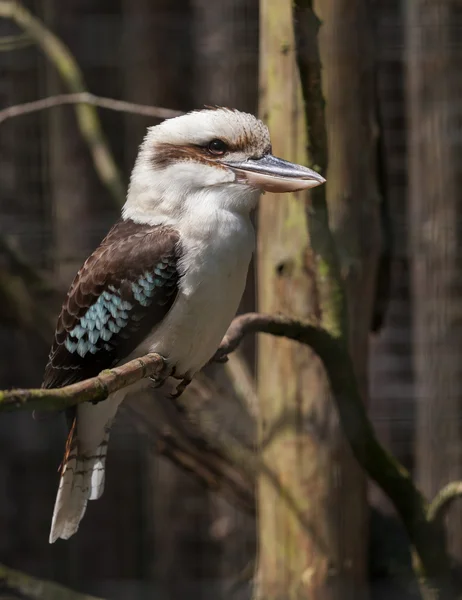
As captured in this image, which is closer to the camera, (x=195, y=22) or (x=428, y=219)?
(x=428, y=219)

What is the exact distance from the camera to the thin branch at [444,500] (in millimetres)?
1563

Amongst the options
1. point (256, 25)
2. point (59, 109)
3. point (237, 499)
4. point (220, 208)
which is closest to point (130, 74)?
point (59, 109)

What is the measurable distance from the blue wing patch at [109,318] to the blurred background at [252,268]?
371 millimetres

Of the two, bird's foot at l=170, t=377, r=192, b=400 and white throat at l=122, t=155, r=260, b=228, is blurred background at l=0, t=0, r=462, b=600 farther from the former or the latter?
bird's foot at l=170, t=377, r=192, b=400

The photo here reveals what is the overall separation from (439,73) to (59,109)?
138 centimetres

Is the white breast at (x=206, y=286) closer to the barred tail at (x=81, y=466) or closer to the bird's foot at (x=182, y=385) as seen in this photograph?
the bird's foot at (x=182, y=385)

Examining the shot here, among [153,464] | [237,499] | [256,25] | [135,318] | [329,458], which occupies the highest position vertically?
[256,25]

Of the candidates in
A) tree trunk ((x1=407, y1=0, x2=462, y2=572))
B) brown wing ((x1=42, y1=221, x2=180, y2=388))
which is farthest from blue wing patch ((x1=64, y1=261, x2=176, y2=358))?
tree trunk ((x1=407, y1=0, x2=462, y2=572))

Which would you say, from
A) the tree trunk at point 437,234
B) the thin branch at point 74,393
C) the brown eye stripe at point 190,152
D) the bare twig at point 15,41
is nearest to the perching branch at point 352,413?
the thin branch at point 74,393

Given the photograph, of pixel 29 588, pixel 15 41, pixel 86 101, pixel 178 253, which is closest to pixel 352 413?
pixel 178 253

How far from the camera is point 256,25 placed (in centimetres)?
227

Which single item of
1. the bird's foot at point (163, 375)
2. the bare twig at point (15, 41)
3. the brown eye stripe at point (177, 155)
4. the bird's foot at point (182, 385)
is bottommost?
the bird's foot at point (182, 385)

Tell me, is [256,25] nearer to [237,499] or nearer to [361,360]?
[361,360]

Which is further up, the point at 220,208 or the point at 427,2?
the point at 427,2
